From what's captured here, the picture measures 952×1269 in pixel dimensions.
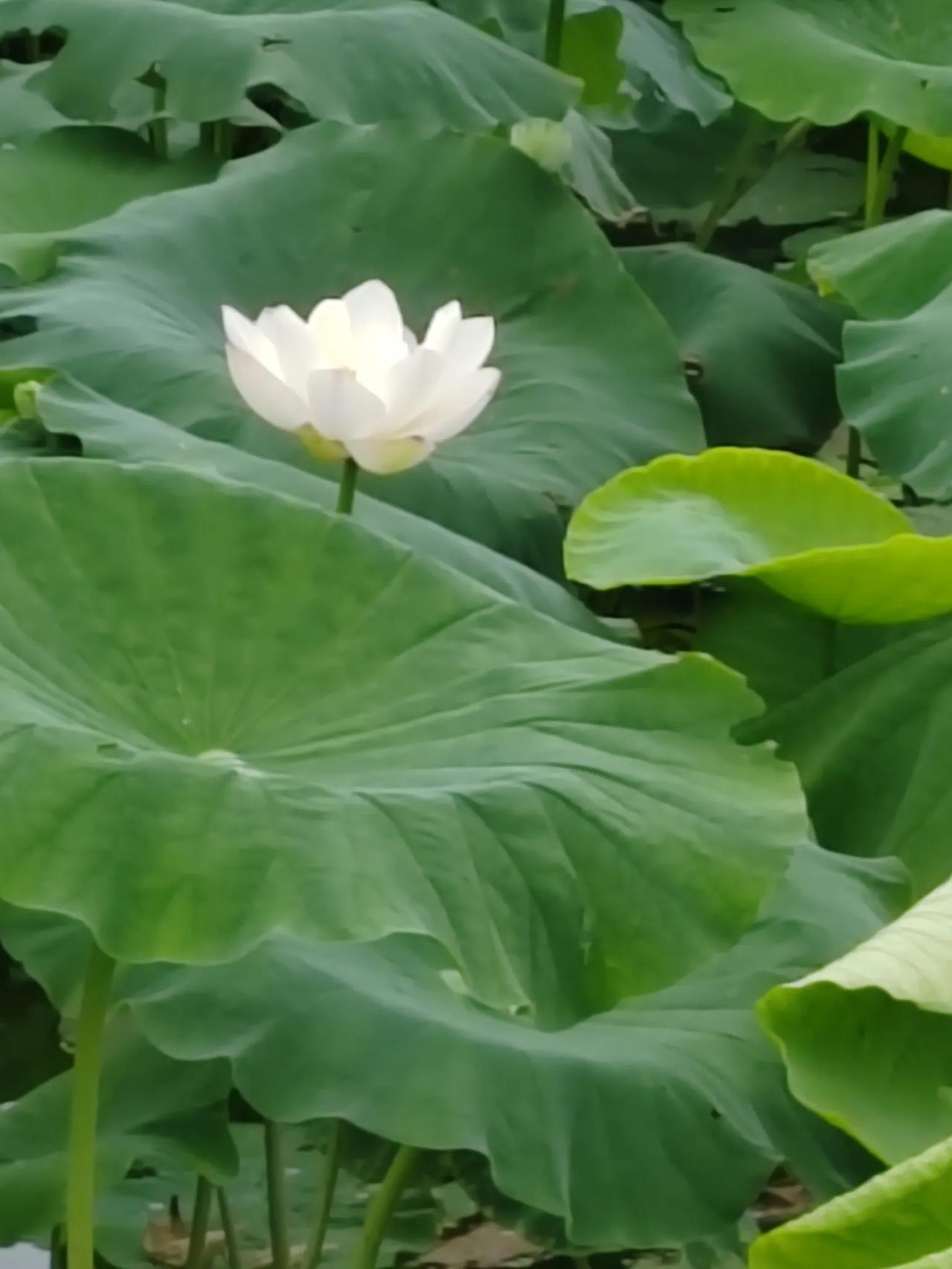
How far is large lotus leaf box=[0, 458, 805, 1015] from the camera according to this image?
0.61 meters

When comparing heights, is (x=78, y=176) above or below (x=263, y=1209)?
above

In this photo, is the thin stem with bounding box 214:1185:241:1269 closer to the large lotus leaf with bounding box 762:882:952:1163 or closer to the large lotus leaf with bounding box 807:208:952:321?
the large lotus leaf with bounding box 762:882:952:1163

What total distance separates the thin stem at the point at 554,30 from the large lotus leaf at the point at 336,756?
0.90 m

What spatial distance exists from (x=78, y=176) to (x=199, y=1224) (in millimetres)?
834

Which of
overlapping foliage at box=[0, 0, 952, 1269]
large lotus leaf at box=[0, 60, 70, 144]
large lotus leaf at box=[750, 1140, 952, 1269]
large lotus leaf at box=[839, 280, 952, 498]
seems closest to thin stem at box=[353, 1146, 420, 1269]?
overlapping foliage at box=[0, 0, 952, 1269]

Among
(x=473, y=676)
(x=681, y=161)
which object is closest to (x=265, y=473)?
(x=473, y=676)

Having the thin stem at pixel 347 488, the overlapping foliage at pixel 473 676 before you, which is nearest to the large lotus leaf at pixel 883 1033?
the overlapping foliage at pixel 473 676

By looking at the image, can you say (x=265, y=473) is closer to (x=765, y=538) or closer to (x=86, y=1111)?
(x=765, y=538)

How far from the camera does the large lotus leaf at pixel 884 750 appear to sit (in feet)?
3.37

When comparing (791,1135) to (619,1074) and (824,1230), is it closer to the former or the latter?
(619,1074)

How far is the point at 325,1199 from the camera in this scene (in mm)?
957

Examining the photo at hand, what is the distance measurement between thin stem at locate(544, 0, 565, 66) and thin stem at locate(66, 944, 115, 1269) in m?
1.08

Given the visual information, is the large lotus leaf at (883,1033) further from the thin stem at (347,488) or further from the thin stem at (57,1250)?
the thin stem at (57,1250)

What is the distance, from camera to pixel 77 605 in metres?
0.73
